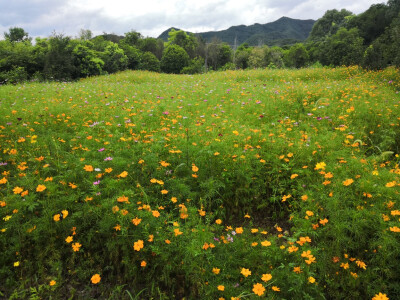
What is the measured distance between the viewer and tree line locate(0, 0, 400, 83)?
16.3m

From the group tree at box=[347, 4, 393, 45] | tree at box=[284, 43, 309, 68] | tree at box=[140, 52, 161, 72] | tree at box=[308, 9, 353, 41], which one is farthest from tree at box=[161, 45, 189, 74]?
tree at box=[308, 9, 353, 41]

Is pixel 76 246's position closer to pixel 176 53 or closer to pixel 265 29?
pixel 176 53

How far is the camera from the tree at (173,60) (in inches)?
1428

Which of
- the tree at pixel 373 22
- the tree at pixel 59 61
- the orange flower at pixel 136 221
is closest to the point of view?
the orange flower at pixel 136 221

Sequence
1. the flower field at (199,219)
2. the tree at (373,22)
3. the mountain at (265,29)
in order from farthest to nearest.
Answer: the mountain at (265,29), the tree at (373,22), the flower field at (199,219)

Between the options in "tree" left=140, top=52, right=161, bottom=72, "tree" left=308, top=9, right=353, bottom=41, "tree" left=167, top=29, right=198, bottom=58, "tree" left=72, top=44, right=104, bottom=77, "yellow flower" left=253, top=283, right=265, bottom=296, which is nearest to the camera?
"yellow flower" left=253, top=283, right=265, bottom=296

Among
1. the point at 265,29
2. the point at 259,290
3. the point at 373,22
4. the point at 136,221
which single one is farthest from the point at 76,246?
the point at 265,29

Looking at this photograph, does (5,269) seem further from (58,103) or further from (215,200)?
(58,103)

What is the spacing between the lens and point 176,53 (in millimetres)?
36625

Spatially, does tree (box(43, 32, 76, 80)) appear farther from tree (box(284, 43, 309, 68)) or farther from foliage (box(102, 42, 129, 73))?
tree (box(284, 43, 309, 68))

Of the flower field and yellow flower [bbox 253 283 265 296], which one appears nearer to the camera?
yellow flower [bbox 253 283 265 296]

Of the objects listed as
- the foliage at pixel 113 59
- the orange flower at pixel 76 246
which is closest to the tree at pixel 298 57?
the foliage at pixel 113 59

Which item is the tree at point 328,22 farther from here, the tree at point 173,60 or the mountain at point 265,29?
the mountain at point 265,29

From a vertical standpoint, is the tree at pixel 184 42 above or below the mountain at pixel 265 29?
below
